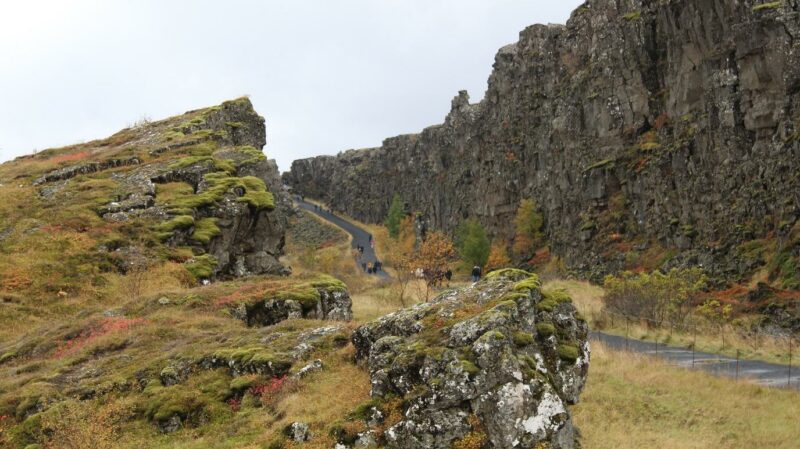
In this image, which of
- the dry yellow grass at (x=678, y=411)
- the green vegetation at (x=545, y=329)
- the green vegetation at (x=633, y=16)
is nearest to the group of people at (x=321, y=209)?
the green vegetation at (x=633, y=16)

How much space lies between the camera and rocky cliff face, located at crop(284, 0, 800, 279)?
51.0 meters

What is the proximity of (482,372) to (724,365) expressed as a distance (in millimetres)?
18598

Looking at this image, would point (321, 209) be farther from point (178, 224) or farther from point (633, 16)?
point (178, 224)

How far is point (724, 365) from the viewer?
26.0m

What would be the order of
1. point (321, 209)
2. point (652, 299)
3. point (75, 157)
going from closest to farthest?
point (652, 299), point (75, 157), point (321, 209)

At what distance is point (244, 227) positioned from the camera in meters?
37.3

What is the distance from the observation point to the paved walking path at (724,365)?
76.7 feet

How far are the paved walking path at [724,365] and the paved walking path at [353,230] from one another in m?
66.5

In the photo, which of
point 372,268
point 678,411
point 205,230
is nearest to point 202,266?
point 205,230

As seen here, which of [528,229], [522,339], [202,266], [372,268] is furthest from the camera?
[528,229]

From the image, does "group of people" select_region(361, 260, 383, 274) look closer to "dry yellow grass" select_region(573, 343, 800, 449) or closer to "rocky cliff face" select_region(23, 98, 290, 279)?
"rocky cliff face" select_region(23, 98, 290, 279)

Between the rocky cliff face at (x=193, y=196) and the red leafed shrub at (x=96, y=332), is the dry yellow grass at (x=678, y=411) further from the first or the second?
the rocky cliff face at (x=193, y=196)

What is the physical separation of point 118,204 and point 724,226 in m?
49.3

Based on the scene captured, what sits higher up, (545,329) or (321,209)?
(545,329)
